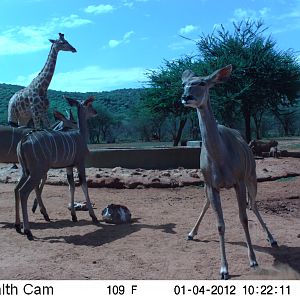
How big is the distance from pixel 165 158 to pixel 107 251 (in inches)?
333

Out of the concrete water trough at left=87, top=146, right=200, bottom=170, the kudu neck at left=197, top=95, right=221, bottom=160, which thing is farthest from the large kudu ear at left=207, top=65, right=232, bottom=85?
the concrete water trough at left=87, top=146, right=200, bottom=170

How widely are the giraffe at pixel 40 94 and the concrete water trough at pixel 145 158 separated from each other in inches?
95.1

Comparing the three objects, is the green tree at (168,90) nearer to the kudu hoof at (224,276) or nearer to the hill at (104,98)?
the kudu hoof at (224,276)

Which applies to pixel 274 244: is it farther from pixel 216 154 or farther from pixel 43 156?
pixel 43 156

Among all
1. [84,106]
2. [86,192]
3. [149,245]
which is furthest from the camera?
[84,106]

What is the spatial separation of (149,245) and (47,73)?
23.6ft

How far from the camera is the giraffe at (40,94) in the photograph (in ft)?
39.6

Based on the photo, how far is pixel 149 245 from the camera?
6266 mm

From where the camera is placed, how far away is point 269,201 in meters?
9.60

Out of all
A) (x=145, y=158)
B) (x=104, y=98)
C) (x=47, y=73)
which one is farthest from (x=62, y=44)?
(x=104, y=98)

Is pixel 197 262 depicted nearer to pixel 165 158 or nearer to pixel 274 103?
pixel 165 158

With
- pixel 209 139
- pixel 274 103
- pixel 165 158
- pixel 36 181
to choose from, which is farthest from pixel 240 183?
pixel 274 103

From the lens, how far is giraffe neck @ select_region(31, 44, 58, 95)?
1227cm

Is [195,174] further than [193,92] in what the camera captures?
Yes
